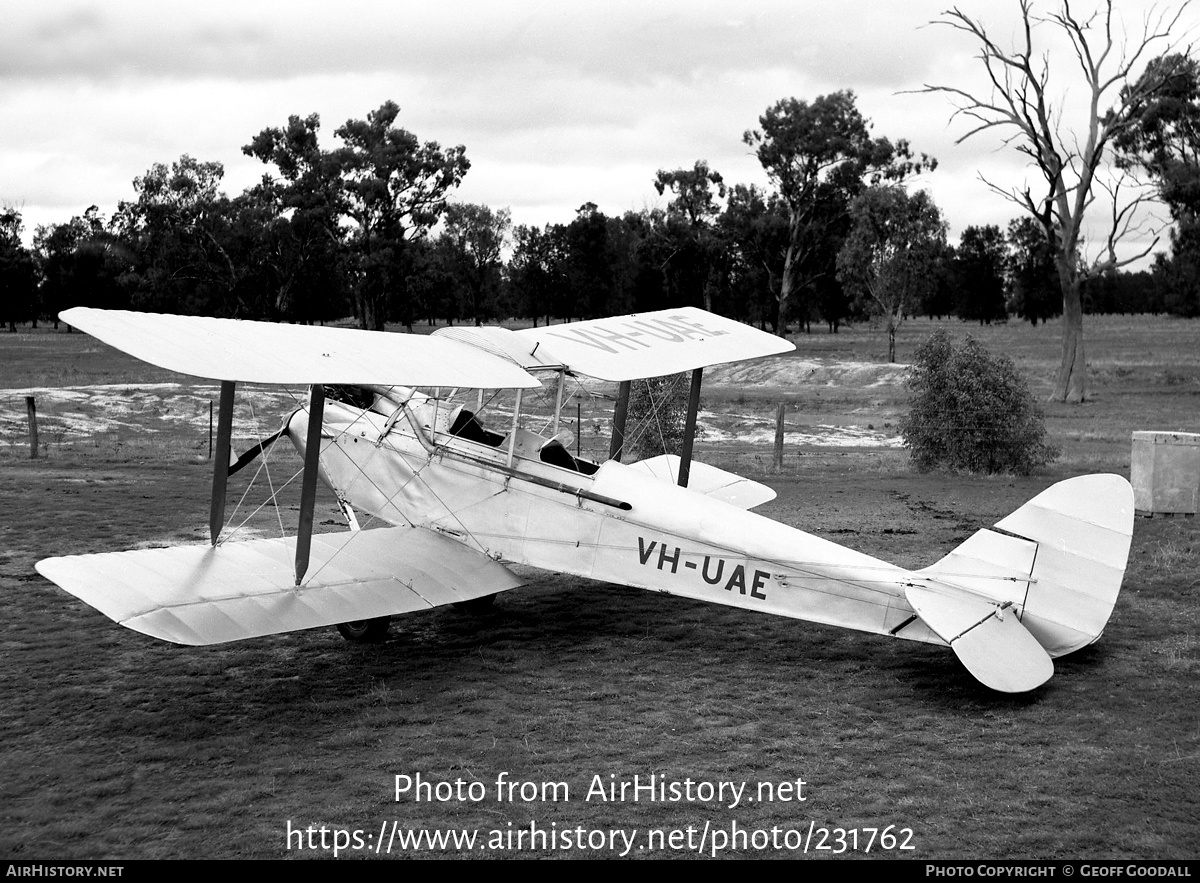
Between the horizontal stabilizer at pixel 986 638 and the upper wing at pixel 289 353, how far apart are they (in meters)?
3.24

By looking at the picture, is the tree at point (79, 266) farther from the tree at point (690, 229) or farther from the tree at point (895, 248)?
the tree at point (895, 248)

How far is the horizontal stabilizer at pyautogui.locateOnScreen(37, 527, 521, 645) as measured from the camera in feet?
20.2

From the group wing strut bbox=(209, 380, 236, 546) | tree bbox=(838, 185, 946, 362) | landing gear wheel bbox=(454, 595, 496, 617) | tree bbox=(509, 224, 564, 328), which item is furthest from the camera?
tree bbox=(509, 224, 564, 328)

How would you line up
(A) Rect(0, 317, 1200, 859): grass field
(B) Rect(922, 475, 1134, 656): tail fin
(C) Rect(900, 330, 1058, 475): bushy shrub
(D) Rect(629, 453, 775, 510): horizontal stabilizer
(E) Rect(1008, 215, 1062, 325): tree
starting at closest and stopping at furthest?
(A) Rect(0, 317, 1200, 859): grass field < (B) Rect(922, 475, 1134, 656): tail fin < (D) Rect(629, 453, 775, 510): horizontal stabilizer < (C) Rect(900, 330, 1058, 475): bushy shrub < (E) Rect(1008, 215, 1062, 325): tree

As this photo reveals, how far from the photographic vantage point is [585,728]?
20.4ft

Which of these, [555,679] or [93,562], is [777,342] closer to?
[555,679]

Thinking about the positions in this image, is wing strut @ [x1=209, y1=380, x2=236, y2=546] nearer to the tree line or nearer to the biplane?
the biplane

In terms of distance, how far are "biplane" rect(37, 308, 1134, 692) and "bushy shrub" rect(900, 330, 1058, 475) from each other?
30.0 feet

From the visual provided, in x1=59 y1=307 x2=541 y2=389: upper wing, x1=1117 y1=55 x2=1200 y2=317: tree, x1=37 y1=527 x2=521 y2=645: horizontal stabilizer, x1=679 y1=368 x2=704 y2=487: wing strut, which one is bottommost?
x1=37 y1=527 x2=521 y2=645: horizontal stabilizer

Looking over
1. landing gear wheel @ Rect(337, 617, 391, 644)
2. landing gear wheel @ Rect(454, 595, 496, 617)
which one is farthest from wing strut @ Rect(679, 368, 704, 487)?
landing gear wheel @ Rect(337, 617, 391, 644)

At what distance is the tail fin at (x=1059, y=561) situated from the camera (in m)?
6.50

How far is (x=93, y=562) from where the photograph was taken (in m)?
6.65

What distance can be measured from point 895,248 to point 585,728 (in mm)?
46856

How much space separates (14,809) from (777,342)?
766cm
